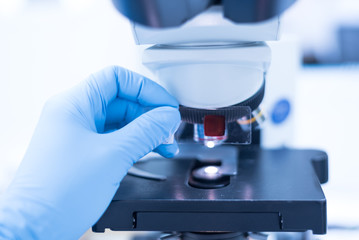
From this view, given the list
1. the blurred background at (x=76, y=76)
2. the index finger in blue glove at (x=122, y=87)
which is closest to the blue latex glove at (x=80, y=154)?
the index finger in blue glove at (x=122, y=87)

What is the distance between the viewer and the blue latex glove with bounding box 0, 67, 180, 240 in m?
0.68

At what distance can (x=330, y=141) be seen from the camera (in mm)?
1530

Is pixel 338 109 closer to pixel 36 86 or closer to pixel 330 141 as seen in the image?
pixel 330 141

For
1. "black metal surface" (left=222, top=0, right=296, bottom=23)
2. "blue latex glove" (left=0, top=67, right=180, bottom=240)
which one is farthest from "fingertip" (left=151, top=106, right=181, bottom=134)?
"black metal surface" (left=222, top=0, right=296, bottom=23)

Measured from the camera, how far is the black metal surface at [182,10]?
1.86ft

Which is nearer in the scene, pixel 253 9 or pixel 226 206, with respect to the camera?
pixel 253 9

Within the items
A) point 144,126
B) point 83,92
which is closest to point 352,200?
point 144,126

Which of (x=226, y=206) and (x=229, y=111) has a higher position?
(x=229, y=111)

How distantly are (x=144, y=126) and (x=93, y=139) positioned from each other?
103mm

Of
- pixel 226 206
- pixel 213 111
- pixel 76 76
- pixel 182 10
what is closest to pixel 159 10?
pixel 182 10

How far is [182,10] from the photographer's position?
58 cm

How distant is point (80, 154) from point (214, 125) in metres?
0.27

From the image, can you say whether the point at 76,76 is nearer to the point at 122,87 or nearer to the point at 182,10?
the point at 122,87

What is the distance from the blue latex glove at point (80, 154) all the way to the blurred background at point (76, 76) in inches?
6.1
